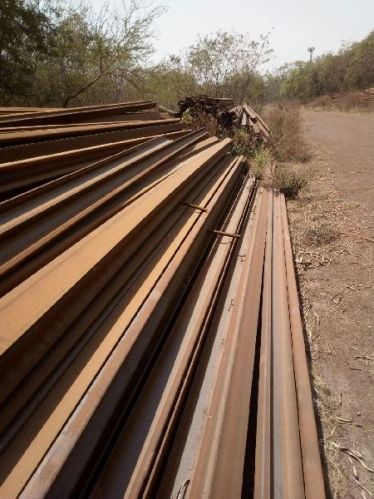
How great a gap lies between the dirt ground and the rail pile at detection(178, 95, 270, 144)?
2745 mm

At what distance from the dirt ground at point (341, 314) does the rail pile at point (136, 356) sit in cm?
30

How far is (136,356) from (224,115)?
8.47 meters

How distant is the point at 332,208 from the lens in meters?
5.01

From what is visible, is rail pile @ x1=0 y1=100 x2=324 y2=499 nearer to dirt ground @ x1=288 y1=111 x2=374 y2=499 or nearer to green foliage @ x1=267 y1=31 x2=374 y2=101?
dirt ground @ x1=288 y1=111 x2=374 y2=499

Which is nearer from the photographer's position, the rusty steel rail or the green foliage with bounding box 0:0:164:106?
the rusty steel rail

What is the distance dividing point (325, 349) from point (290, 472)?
1.23m

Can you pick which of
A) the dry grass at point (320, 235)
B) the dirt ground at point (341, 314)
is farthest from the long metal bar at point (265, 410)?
the dry grass at point (320, 235)

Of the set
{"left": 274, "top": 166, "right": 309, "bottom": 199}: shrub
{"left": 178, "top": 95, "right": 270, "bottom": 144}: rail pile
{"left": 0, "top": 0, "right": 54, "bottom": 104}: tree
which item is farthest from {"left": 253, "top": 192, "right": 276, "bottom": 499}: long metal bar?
{"left": 0, "top": 0, "right": 54, "bottom": 104}: tree

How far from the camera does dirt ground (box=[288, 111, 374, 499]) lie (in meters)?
1.80

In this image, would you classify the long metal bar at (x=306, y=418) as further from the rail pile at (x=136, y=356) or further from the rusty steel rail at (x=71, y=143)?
the rusty steel rail at (x=71, y=143)

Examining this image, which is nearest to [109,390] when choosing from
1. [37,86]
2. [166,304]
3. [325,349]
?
[166,304]

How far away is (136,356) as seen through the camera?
5.14 ft

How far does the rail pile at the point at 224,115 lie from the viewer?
335 inches

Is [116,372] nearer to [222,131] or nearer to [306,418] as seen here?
[306,418]
